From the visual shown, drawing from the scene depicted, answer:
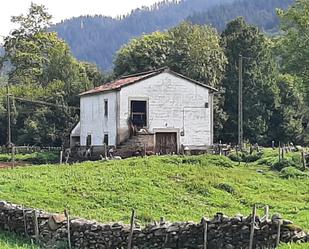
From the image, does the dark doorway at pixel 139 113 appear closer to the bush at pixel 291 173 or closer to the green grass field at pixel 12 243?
the bush at pixel 291 173

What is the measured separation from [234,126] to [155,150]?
22797mm

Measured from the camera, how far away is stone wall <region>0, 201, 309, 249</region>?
15.8m

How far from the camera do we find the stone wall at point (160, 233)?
1577 cm

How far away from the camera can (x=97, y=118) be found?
58812 mm

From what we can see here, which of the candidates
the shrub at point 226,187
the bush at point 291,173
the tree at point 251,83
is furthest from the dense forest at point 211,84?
the shrub at point 226,187

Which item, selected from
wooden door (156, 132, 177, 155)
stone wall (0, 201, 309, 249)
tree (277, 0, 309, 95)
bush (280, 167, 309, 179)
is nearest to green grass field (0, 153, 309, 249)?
bush (280, 167, 309, 179)

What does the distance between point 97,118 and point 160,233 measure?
1647 inches

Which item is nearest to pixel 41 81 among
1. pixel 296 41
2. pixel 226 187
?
pixel 296 41

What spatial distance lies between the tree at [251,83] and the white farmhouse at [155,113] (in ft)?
60.5

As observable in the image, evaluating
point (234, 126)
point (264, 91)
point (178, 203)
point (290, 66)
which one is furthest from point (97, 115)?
point (178, 203)

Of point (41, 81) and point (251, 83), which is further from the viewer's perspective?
point (41, 81)

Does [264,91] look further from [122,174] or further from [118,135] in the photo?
[122,174]

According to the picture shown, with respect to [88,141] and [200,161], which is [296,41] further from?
[88,141]

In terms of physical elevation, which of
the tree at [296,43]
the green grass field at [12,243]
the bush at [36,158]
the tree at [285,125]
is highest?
the tree at [296,43]
